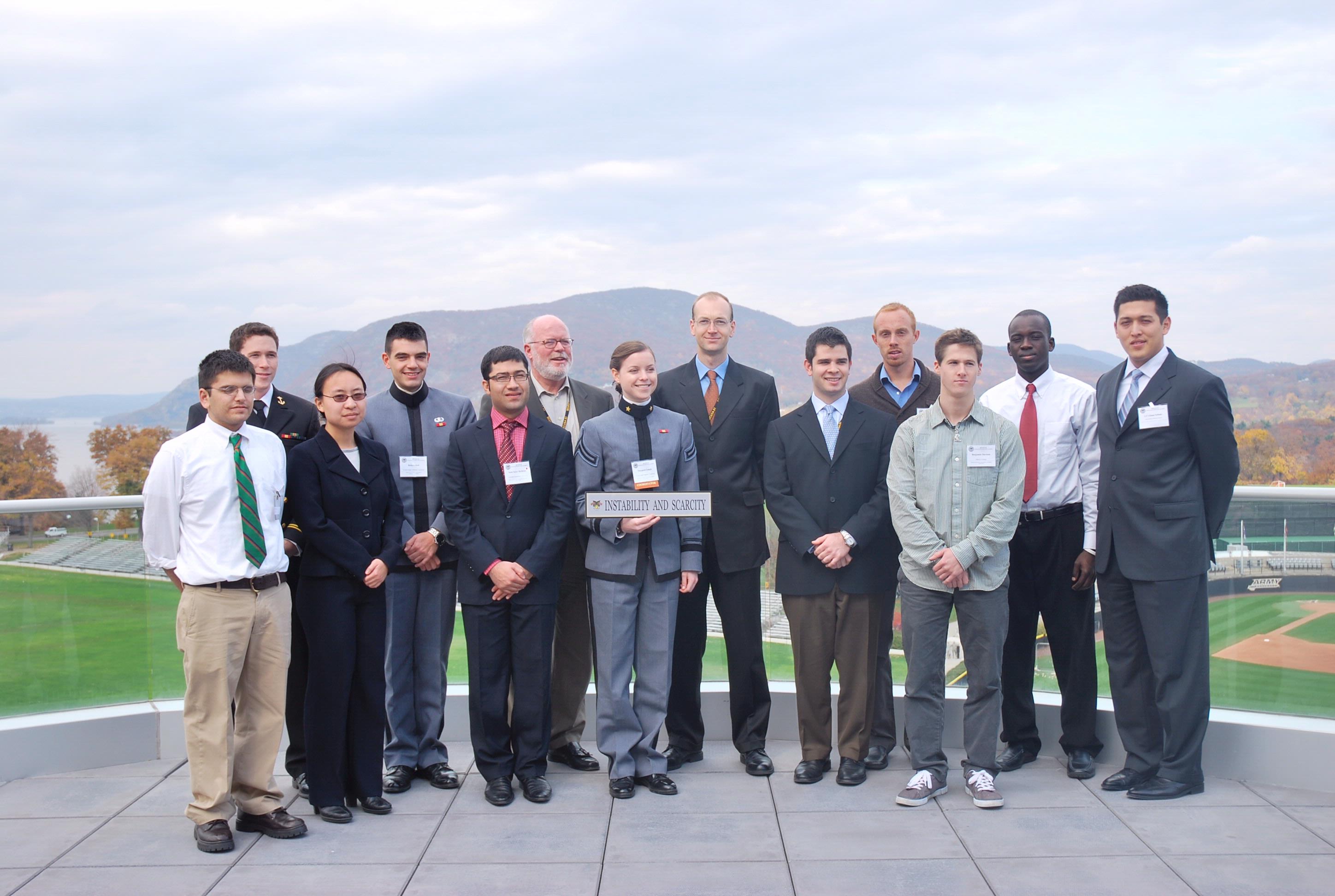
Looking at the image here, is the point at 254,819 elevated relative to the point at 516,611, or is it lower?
lower

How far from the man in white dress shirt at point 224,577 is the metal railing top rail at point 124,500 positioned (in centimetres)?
89

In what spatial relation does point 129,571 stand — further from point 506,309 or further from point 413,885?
point 506,309

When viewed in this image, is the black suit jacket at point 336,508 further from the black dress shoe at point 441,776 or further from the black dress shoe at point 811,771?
the black dress shoe at point 811,771

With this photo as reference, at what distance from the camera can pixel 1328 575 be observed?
172 inches

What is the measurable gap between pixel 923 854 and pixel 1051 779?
123 cm

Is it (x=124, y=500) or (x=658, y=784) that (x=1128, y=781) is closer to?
(x=658, y=784)

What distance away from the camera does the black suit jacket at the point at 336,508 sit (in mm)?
3920

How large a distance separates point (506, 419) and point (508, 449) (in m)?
0.14

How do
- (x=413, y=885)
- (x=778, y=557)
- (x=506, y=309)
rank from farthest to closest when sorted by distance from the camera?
(x=506, y=309), (x=778, y=557), (x=413, y=885)

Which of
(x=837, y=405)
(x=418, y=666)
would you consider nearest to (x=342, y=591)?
(x=418, y=666)

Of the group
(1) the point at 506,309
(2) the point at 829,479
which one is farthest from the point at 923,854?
(1) the point at 506,309

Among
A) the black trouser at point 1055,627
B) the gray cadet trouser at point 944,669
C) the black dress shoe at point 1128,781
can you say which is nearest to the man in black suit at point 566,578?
the gray cadet trouser at point 944,669

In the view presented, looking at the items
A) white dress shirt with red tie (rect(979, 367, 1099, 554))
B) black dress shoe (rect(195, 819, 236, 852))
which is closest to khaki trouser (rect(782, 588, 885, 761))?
white dress shirt with red tie (rect(979, 367, 1099, 554))

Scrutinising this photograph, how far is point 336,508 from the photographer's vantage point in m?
3.98
